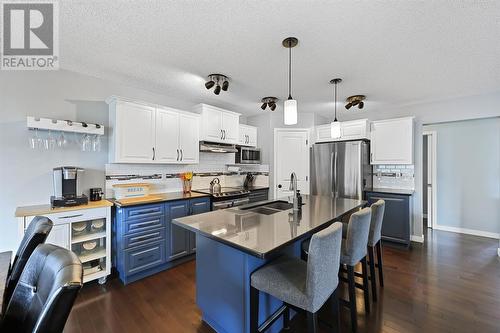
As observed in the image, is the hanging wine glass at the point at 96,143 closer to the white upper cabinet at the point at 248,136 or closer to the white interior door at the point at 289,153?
the white upper cabinet at the point at 248,136

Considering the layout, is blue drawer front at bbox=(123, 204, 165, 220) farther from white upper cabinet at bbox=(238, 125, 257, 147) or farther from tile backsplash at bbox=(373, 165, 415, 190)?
tile backsplash at bbox=(373, 165, 415, 190)

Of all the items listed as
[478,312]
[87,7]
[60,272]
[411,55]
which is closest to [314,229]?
[60,272]

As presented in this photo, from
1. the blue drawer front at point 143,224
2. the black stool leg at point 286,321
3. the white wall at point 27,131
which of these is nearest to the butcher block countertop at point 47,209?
the white wall at point 27,131

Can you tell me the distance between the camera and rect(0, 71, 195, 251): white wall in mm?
2268

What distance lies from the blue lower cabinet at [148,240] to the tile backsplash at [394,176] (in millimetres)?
3644

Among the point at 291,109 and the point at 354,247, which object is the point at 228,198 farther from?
the point at 354,247

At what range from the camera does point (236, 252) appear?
5.02ft

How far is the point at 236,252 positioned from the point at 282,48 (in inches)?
75.9

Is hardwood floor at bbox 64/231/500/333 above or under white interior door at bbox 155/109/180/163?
under

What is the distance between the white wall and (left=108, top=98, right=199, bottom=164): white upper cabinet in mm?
272

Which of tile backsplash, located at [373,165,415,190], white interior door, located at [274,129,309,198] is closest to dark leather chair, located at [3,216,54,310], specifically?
white interior door, located at [274,129,309,198]

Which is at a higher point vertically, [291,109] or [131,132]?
[291,109]

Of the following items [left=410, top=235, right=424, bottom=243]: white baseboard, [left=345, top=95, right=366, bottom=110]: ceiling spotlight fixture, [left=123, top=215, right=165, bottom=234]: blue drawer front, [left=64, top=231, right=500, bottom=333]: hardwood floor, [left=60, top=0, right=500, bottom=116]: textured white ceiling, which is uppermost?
[left=60, top=0, right=500, bottom=116]: textured white ceiling

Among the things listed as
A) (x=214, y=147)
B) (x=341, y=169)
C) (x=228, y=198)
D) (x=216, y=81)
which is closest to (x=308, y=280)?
(x=228, y=198)
